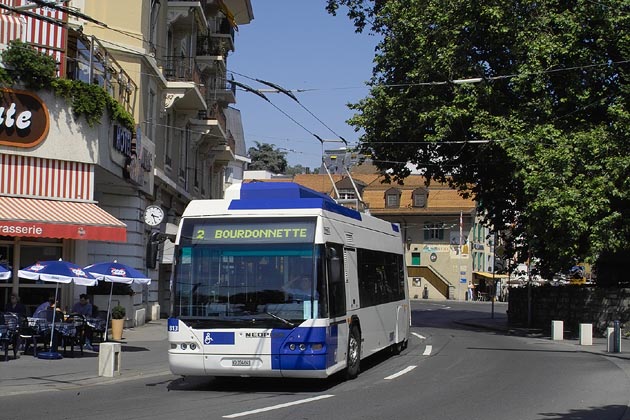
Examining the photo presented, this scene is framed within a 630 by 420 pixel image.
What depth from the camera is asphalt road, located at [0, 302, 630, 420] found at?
1122 centimetres

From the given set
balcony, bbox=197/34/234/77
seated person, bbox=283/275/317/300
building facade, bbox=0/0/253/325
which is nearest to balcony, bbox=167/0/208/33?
building facade, bbox=0/0/253/325

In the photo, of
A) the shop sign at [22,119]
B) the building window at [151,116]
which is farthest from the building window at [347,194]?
the shop sign at [22,119]

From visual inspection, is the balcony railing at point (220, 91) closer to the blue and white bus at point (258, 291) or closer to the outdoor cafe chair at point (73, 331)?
the outdoor cafe chair at point (73, 331)

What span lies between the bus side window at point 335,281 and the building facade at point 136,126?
324 centimetres

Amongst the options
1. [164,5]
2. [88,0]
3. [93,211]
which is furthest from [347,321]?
[164,5]

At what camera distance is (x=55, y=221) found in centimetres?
2169

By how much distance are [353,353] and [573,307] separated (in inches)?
827

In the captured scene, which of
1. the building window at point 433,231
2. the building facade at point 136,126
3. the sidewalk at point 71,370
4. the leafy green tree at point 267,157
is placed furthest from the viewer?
the leafy green tree at point 267,157

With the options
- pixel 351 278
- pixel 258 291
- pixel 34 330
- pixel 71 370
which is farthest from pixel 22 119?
pixel 258 291

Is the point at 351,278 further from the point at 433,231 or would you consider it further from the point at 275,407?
the point at 433,231

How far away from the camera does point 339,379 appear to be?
49.3ft

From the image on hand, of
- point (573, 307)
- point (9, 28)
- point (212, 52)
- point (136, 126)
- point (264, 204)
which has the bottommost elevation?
point (573, 307)

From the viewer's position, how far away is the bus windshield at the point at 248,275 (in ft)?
43.0

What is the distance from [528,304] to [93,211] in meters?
21.2
